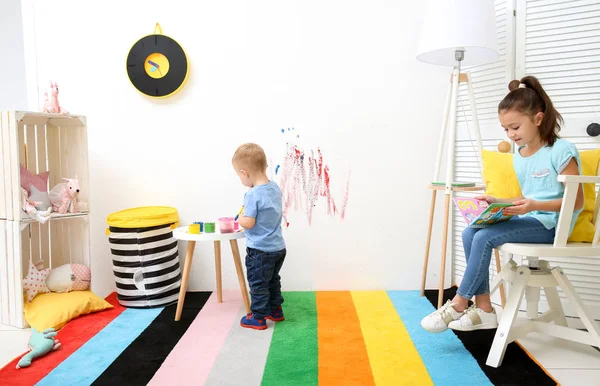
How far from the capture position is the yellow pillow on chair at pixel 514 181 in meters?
2.14

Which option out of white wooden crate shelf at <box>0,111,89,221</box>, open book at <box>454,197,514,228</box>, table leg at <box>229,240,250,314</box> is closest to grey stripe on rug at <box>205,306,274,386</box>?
table leg at <box>229,240,250,314</box>

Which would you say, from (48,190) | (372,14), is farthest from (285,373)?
(372,14)

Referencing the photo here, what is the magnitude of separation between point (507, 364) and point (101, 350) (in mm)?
1655

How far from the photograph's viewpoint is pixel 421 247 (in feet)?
10.3

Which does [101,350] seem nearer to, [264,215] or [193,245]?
[193,245]

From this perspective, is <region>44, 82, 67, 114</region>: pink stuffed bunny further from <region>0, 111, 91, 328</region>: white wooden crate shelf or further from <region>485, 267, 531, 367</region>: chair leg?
<region>485, 267, 531, 367</region>: chair leg

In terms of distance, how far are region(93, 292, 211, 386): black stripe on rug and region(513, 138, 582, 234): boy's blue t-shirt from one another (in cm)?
165

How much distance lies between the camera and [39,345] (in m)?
2.19

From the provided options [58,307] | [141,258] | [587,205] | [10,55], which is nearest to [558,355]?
[587,205]

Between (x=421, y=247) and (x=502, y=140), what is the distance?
2.54ft

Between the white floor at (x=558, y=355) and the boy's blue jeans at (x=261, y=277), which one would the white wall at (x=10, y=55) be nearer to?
the white floor at (x=558, y=355)

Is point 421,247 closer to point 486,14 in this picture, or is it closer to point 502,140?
point 502,140

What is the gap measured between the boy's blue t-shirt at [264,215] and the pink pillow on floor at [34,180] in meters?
1.17

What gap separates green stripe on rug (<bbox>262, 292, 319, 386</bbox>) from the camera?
1930 mm
